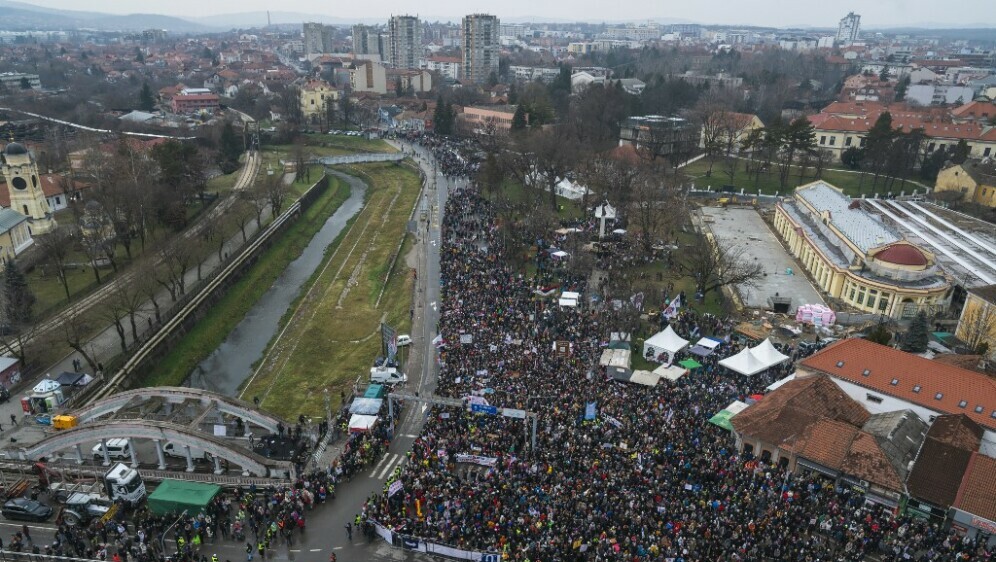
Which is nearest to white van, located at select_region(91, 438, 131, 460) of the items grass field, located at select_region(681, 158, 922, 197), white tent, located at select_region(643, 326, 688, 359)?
white tent, located at select_region(643, 326, 688, 359)

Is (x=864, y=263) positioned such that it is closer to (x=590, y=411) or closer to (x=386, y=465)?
(x=590, y=411)

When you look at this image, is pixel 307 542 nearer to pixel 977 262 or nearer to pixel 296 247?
pixel 296 247

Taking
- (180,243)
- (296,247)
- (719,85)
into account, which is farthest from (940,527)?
(719,85)

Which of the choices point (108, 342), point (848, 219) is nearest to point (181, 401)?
point (108, 342)

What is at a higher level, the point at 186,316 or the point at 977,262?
the point at 977,262

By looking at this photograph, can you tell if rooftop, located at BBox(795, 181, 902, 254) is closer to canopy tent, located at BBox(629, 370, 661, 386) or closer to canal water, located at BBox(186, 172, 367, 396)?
canopy tent, located at BBox(629, 370, 661, 386)

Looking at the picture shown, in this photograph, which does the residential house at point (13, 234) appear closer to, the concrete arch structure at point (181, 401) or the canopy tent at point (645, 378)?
the concrete arch structure at point (181, 401)

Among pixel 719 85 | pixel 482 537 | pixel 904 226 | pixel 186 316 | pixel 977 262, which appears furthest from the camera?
pixel 719 85
